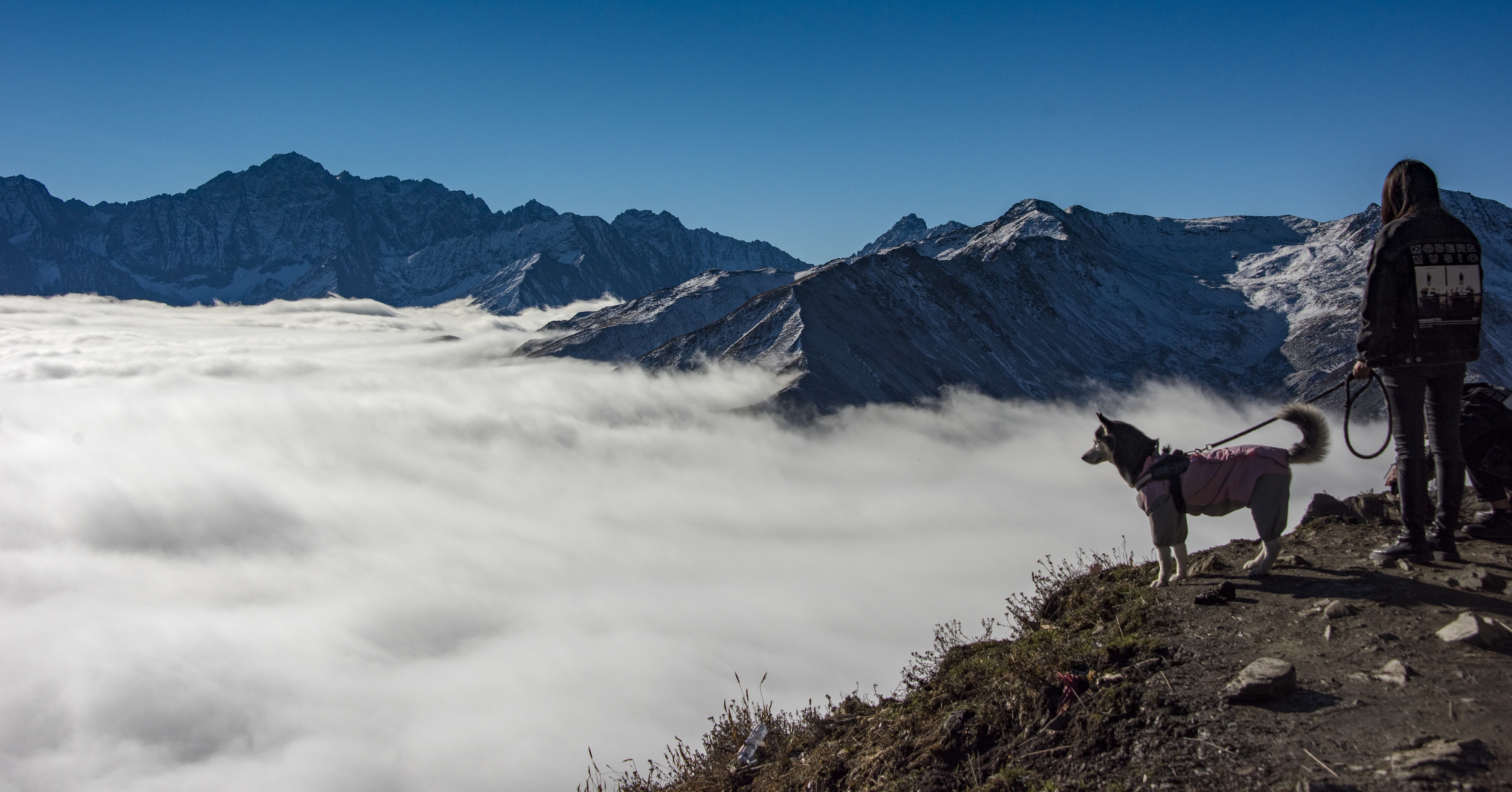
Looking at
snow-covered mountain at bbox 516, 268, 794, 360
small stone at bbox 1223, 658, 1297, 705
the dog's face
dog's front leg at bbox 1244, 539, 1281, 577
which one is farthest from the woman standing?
snow-covered mountain at bbox 516, 268, 794, 360

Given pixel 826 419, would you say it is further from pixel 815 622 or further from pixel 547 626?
pixel 547 626

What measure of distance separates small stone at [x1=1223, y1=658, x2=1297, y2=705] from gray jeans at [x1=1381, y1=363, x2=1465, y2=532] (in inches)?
118

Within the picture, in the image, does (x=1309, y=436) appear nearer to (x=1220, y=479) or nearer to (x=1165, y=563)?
(x=1220, y=479)

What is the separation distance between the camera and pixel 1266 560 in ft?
23.4

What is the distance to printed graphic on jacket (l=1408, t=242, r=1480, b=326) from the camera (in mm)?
6566

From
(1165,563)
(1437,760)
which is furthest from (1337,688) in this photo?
(1165,563)

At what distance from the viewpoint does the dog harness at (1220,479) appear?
7.21 m

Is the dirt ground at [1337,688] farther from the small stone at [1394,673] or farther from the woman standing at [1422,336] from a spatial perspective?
the woman standing at [1422,336]

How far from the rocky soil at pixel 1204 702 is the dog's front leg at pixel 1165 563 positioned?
0.17 m

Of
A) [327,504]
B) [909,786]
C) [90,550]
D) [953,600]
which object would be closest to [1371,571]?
[909,786]

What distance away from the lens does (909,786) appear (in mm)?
5398

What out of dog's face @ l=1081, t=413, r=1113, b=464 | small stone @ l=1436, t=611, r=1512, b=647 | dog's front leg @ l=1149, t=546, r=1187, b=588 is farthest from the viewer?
dog's face @ l=1081, t=413, r=1113, b=464

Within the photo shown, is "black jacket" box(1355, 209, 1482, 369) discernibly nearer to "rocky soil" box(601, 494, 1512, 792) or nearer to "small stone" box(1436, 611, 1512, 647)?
"rocky soil" box(601, 494, 1512, 792)

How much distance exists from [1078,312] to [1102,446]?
14217 centimetres
